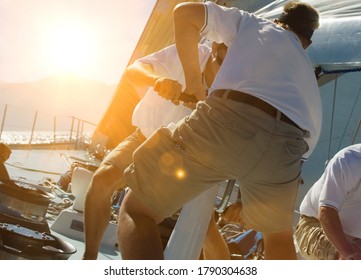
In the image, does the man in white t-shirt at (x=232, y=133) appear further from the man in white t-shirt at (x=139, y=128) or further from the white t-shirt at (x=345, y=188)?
the white t-shirt at (x=345, y=188)

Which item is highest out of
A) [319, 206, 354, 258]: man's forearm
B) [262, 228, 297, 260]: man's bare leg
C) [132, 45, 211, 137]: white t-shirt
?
[132, 45, 211, 137]: white t-shirt

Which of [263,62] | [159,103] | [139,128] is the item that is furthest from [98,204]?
[263,62]

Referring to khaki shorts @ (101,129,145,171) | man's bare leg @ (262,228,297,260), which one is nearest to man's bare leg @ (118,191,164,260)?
man's bare leg @ (262,228,297,260)

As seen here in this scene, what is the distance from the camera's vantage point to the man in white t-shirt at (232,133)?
4.07 feet

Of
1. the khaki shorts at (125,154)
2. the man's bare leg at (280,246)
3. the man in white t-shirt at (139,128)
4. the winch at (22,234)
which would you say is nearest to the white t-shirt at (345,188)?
the man's bare leg at (280,246)

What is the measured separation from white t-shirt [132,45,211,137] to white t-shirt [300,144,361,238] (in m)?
0.71

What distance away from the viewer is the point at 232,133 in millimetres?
1231

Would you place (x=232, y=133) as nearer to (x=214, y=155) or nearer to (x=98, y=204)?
(x=214, y=155)

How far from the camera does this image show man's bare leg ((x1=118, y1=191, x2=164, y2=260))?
49.1 inches

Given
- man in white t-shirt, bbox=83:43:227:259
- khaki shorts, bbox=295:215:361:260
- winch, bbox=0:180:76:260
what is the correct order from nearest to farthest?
winch, bbox=0:180:76:260, man in white t-shirt, bbox=83:43:227:259, khaki shorts, bbox=295:215:361:260

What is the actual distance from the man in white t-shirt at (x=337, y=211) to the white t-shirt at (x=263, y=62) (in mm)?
731

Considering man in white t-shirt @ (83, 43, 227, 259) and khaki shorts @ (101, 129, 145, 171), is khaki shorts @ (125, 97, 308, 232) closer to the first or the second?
man in white t-shirt @ (83, 43, 227, 259)
